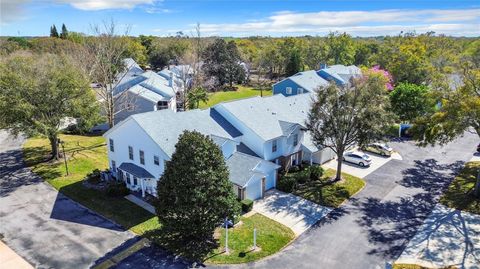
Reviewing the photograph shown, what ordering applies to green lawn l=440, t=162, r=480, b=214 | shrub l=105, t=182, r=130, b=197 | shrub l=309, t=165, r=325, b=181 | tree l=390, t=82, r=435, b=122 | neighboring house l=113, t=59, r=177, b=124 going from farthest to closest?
neighboring house l=113, t=59, r=177, b=124, tree l=390, t=82, r=435, b=122, shrub l=309, t=165, r=325, b=181, shrub l=105, t=182, r=130, b=197, green lawn l=440, t=162, r=480, b=214

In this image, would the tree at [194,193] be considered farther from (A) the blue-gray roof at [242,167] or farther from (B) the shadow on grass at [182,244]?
(A) the blue-gray roof at [242,167]

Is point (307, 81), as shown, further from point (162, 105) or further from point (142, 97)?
point (142, 97)

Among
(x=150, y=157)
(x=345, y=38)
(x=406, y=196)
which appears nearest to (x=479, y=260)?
(x=406, y=196)

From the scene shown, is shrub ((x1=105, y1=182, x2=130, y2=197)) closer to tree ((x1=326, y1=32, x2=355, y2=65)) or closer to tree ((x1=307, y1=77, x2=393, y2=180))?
tree ((x1=307, y1=77, x2=393, y2=180))

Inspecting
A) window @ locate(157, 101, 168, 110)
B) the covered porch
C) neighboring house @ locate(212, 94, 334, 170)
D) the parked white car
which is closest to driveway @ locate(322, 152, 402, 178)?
the parked white car

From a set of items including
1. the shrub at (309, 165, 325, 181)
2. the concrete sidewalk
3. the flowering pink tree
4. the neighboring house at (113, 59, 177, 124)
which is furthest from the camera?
the neighboring house at (113, 59, 177, 124)

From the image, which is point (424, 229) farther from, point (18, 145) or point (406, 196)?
point (18, 145)

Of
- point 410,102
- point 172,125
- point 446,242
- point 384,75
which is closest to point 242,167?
point 172,125
